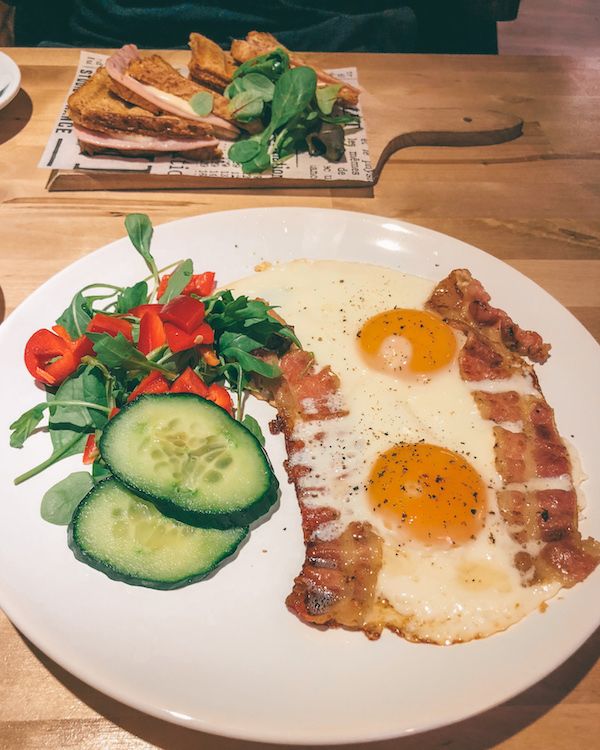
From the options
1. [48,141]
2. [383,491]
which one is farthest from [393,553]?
[48,141]

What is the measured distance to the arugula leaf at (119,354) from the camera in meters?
2.27

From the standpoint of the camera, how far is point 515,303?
2.94 metres

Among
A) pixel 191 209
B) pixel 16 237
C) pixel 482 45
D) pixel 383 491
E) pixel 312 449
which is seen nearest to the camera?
pixel 383 491

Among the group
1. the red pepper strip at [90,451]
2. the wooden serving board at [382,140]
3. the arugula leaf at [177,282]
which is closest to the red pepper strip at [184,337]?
the arugula leaf at [177,282]

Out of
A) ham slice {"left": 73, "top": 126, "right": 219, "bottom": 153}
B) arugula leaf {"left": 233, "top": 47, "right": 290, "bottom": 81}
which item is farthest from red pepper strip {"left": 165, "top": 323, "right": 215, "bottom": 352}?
arugula leaf {"left": 233, "top": 47, "right": 290, "bottom": 81}

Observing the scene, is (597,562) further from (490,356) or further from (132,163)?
(132,163)

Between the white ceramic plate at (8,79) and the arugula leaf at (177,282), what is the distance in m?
2.17

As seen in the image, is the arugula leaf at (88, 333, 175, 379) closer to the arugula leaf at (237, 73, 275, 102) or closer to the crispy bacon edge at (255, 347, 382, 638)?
Result: the crispy bacon edge at (255, 347, 382, 638)

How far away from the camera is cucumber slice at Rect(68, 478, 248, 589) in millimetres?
1930

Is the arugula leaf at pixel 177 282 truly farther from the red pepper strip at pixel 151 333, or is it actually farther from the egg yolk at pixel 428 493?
the egg yolk at pixel 428 493

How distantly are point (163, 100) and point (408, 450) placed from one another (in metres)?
2.82

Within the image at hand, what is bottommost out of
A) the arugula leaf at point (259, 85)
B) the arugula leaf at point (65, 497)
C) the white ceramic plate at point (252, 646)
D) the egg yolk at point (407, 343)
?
the white ceramic plate at point (252, 646)

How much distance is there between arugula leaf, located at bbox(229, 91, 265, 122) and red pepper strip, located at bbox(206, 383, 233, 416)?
6.99 feet

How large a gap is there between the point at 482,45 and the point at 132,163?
11.8ft
